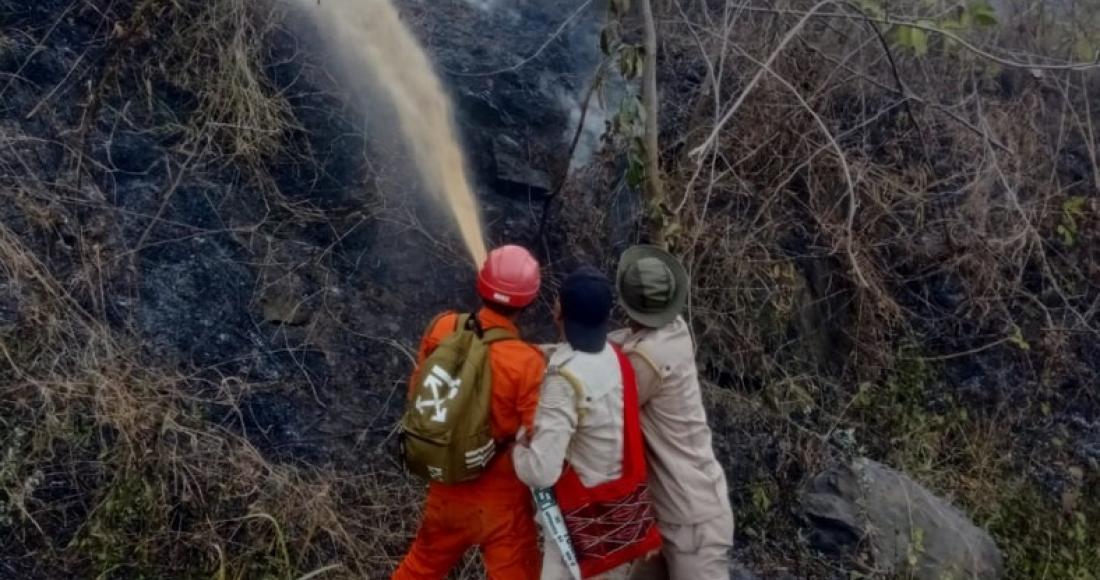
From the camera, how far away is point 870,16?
5.48 meters

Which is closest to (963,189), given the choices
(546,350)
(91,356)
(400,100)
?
(400,100)


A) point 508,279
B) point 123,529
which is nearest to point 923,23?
point 508,279

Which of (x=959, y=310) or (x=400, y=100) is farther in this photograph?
(x=959, y=310)

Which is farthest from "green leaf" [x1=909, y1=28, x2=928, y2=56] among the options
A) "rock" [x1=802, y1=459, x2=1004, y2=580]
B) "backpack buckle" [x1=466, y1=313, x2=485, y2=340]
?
"backpack buckle" [x1=466, y1=313, x2=485, y2=340]

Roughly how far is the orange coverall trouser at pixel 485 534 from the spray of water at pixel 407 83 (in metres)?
2.16

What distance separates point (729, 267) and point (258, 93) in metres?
2.67

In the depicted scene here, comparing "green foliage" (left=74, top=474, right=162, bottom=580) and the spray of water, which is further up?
the spray of water

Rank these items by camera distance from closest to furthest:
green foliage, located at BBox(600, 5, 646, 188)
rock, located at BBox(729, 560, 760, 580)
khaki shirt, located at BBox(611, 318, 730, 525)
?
khaki shirt, located at BBox(611, 318, 730, 525) < green foliage, located at BBox(600, 5, 646, 188) < rock, located at BBox(729, 560, 760, 580)

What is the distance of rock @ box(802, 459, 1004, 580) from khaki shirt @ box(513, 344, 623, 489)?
2.23 metres

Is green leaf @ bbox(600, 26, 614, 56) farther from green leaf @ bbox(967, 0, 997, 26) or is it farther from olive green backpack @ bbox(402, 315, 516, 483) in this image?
green leaf @ bbox(967, 0, 997, 26)

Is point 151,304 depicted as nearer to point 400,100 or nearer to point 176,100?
point 176,100

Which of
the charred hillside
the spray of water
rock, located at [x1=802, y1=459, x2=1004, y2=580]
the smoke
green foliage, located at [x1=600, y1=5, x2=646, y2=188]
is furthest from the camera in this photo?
the smoke

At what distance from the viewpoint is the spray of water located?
217 inches

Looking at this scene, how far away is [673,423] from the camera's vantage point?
3406mm
